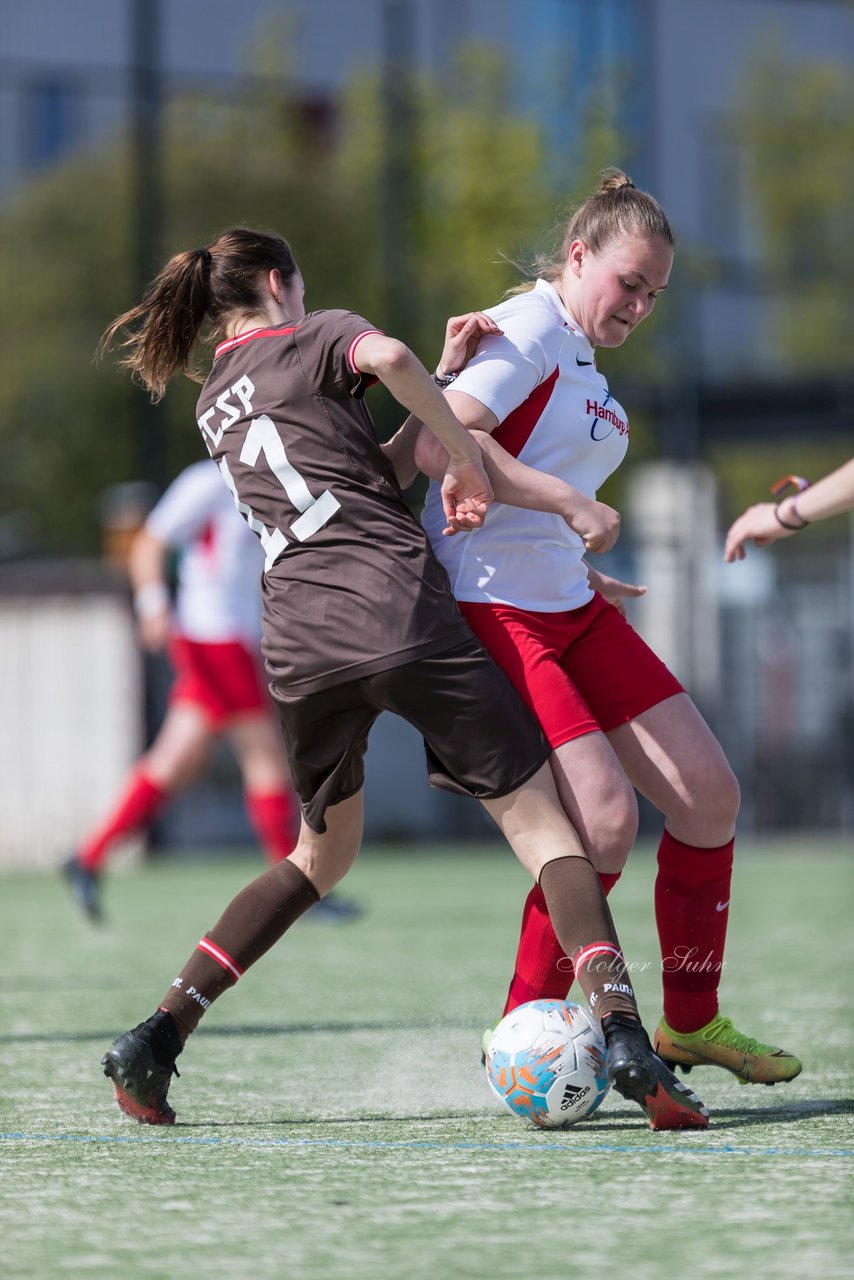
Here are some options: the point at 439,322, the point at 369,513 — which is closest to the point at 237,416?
the point at 369,513

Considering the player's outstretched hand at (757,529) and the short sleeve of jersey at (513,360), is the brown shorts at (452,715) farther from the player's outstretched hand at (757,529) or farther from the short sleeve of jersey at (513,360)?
the player's outstretched hand at (757,529)

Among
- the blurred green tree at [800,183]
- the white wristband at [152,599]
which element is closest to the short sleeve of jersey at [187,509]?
the white wristband at [152,599]

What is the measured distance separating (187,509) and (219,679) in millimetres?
816

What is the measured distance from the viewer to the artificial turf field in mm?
3035

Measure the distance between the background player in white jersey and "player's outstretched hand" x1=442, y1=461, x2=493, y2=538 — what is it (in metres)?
5.57

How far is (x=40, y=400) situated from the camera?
23.5m

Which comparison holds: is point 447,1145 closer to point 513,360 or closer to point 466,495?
point 466,495

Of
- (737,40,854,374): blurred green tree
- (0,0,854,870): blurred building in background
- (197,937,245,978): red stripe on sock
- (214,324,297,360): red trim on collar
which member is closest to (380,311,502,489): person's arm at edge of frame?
(214,324,297,360): red trim on collar

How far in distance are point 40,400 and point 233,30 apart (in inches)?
194

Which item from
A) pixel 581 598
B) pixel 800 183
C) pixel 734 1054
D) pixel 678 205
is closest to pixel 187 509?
pixel 581 598

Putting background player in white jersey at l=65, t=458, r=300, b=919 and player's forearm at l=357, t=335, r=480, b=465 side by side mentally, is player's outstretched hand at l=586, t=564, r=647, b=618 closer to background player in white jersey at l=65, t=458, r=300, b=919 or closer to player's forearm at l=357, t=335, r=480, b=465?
player's forearm at l=357, t=335, r=480, b=465

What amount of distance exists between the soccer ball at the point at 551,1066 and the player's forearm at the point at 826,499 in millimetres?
1277

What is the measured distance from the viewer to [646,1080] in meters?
3.89

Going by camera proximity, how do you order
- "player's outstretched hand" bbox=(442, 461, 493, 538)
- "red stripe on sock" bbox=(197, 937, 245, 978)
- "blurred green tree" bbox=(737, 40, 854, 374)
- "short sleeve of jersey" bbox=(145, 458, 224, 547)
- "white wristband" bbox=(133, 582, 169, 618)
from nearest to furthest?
"player's outstretched hand" bbox=(442, 461, 493, 538)
"red stripe on sock" bbox=(197, 937, 245, 978)
"short sleeve of jersey" bbox=(145, 458, 224, 547)
"white wristband" bbox=(133, 582, 169, 618)
"blurred green tree" bbox=(737, 40, 854, 374)
